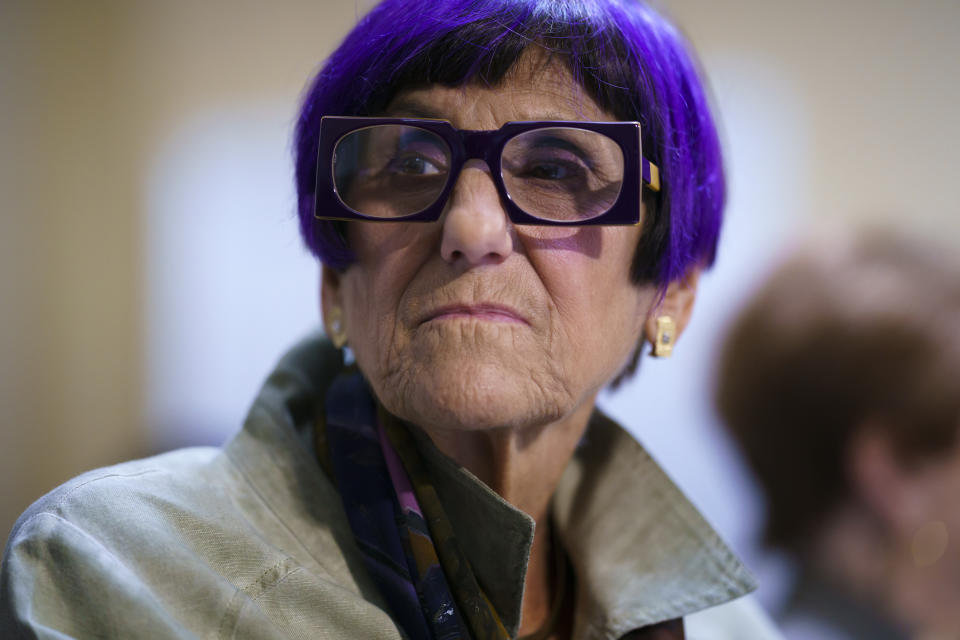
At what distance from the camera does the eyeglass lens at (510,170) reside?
103 centimetres

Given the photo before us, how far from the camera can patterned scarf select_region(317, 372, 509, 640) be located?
3.27 ft

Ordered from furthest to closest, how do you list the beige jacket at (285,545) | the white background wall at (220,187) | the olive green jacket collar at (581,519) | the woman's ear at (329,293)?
1. the white background wall at (220,187)
2. the woman's ear at (329,293)
3. the olive green jacket collar at (581,519)
4. the beige jacket at (285,545)

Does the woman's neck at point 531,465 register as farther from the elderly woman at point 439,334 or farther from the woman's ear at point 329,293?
the woman's ear at point 329,293

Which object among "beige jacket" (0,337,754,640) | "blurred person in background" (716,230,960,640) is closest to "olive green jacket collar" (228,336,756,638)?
"beige jacket" (0,337,754,640)

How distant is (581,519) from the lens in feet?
4.51

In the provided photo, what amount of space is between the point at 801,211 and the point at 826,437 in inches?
39.0

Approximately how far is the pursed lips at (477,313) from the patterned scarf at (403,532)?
0.22m

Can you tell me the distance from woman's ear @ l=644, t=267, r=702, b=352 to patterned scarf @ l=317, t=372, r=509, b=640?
0.40 m

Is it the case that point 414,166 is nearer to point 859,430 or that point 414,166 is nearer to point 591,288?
point 591,288

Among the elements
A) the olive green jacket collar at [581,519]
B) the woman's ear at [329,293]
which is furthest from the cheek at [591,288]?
the woman's ear at [329,293]

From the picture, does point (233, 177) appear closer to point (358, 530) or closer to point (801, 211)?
point (801, 211)

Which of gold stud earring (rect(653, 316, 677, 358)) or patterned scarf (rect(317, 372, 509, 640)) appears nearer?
patterned scarf (rect(317, 372, 509, 640))

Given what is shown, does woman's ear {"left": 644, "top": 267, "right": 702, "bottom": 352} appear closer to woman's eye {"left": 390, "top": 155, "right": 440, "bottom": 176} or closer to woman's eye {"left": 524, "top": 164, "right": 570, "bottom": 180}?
woman's eye {"left": 524, "top": 164, "right": 570, "bottom": 180}

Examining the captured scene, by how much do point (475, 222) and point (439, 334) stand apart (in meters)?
0.14
